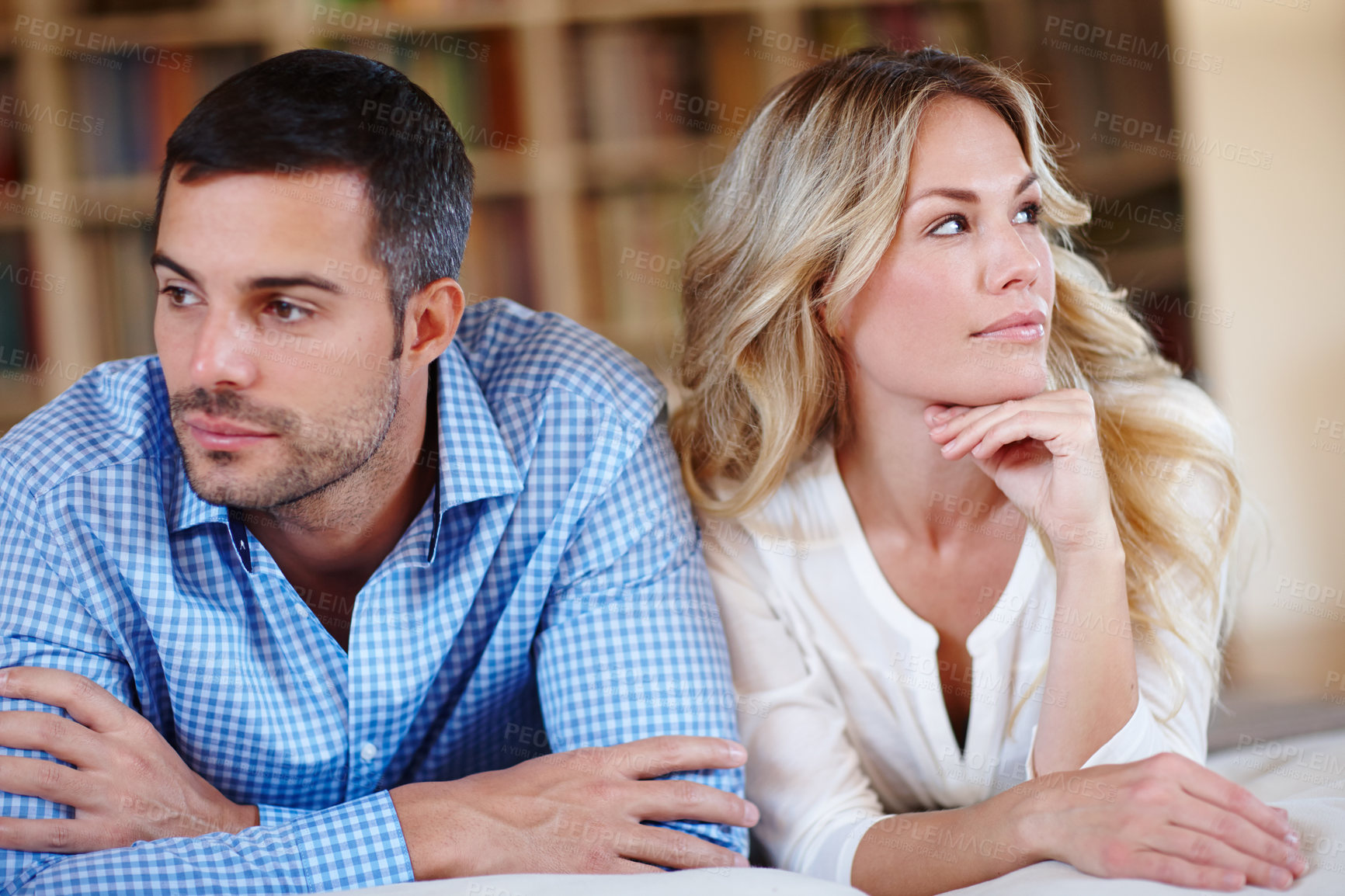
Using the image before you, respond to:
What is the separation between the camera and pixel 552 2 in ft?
8.59

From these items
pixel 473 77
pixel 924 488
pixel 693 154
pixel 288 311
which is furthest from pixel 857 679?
pixel 473 77

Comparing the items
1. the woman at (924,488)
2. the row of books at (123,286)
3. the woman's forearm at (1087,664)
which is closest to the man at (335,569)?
the woman at (924,488)

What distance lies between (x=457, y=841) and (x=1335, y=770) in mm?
870

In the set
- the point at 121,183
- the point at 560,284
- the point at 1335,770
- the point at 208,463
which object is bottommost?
the point at 1335,770

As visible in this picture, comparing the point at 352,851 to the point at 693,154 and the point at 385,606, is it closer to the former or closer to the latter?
the point at 385,606

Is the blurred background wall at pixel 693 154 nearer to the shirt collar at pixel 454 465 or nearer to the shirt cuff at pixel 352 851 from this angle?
the shirt collar at pixel 454 465

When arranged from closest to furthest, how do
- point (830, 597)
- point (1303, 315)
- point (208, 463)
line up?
point (208, 463) → point (830, 597) → point (1303, 315)

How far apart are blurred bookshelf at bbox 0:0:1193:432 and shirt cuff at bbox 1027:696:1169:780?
1.63m

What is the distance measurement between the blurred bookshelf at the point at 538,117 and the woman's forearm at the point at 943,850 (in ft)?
5.44

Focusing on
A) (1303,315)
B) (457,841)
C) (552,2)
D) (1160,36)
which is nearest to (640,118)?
(552,2)

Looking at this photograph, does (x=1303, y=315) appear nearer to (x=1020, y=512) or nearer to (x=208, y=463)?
(x=1020, y=512)

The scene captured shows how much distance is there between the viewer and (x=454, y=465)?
3.69ft

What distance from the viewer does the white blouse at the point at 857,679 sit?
3.71 ft

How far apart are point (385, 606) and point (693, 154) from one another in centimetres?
190
